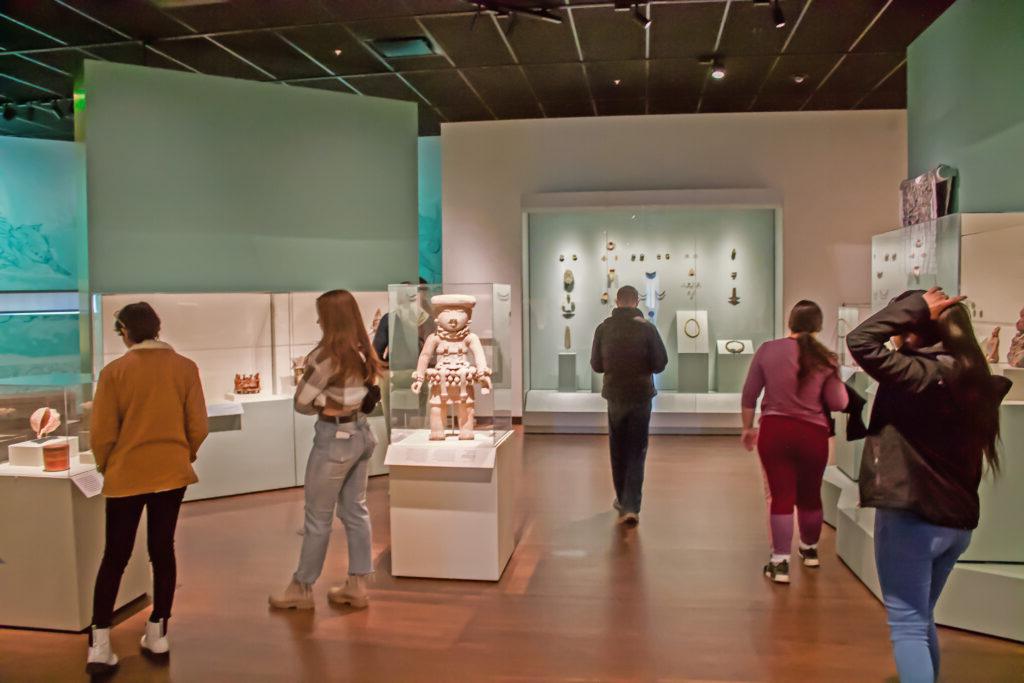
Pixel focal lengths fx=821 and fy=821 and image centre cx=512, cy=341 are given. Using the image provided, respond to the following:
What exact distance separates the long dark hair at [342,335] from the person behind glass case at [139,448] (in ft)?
2.21

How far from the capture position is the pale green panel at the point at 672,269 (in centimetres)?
989

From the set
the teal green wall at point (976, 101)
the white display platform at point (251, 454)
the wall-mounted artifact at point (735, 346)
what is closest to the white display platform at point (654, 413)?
the wall-mounted artifact at point (735, 346)

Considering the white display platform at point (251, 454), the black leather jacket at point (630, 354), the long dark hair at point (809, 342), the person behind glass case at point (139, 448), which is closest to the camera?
the person behind glass case at point (139, 448)

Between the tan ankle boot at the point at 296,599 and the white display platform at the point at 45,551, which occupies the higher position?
the white display platform at the point at 45,551

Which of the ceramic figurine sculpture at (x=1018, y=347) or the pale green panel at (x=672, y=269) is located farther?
the pale green panel at (x=672, y=269)

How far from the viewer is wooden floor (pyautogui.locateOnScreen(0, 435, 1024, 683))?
141 inches

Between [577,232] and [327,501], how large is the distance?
6.57 metres

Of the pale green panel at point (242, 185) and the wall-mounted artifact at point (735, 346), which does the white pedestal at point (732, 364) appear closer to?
the wall-mounted artifact at point (735, 346)

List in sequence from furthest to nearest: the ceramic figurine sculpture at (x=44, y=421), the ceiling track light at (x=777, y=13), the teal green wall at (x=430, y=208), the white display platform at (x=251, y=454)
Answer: the teal green wall at (x=430, y=208) → the white display platform at (x=251, y=454) → the ceiling track light at (x=777, y=13) → the ceramic figurine sculpture at (x=44, y=421)

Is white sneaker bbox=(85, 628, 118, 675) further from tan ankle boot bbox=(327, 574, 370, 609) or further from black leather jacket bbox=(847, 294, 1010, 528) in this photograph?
black leather jacket bbox=(847, 294, 1010, 528)

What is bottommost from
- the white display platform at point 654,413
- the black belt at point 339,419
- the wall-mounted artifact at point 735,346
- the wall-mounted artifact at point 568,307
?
the white display platform at point 654,413

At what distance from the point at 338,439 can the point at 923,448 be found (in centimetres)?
266

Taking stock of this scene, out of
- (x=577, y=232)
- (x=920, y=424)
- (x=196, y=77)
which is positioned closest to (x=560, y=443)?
(x=577, y=232)

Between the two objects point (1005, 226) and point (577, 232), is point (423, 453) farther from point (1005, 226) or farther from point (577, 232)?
point (577, 232)
